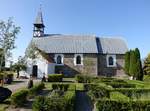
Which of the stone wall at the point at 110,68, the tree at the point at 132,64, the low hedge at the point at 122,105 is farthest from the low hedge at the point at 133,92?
the stone wall at the point at 110,68

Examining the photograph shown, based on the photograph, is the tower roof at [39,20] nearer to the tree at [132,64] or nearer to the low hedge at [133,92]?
the tree at [132,64]

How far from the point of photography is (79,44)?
49.0m

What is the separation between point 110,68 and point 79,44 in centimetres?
786

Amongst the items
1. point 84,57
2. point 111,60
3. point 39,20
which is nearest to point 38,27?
point 39,20

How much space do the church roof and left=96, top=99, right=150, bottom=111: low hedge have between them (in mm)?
33652

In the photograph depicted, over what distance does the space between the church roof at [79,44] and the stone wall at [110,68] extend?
1.21 meters

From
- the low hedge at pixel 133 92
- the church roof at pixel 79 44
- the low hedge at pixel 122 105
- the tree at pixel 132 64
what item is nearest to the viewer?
the low hedge at pixel 122 105

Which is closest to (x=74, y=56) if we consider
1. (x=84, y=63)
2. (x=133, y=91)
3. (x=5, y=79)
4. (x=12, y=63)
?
(x=84, y=63)

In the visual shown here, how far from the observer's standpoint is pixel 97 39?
2026 inches

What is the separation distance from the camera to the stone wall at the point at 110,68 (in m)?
47.3

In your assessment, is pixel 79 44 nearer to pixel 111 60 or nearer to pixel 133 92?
pixel 111 60

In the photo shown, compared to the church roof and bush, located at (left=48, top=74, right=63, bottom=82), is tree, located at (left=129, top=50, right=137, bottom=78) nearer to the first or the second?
the church roof

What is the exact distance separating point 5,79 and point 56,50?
58.5ft

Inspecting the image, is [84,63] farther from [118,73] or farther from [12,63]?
[12,63]
